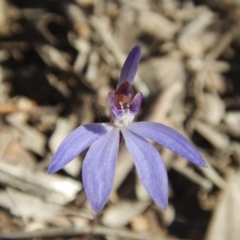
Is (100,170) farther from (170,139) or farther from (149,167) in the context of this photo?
(170,139)

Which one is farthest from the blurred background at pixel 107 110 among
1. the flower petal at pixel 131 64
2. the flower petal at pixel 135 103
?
the flower petal at pixel 131 64

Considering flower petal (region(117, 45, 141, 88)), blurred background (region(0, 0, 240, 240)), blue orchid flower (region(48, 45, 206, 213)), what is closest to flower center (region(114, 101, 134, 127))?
blue orchid flower (region(48, 45, 206, 213))

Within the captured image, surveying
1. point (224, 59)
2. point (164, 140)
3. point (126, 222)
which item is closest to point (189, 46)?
point (224, 59)

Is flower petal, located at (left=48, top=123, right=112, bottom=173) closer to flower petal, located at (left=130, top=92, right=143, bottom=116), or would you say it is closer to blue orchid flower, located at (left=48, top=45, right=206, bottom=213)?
blue orchid flower, located at (left=48, top=45, right=206, bottom=213)

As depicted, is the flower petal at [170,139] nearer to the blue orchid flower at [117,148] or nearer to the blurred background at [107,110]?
the blue orchid flower at [117,148]

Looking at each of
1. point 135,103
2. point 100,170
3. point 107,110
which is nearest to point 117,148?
point 100,170

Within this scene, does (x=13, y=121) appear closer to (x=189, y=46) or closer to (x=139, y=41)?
(x=139, y=41)
